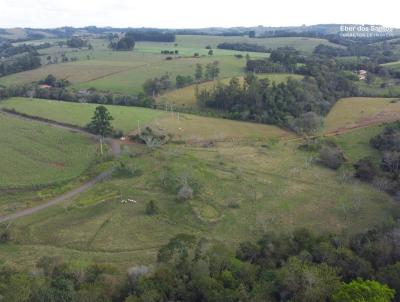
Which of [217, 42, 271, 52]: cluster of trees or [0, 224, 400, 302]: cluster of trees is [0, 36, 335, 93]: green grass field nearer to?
[217, 42, 271, 52]: cluster of trees

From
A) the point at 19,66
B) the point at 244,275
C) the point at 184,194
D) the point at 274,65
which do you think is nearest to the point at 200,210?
the point at 184,194

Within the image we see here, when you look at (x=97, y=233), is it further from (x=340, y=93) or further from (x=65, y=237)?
(x=340, y=93)

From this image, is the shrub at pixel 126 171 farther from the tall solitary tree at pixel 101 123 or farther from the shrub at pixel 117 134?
the shrub at pixel 117 134

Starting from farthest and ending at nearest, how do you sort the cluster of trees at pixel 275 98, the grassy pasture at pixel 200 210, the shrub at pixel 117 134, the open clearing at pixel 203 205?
the cluster of trees at pixel 275 98, the shrub at pixel 117 134, the open clearing at pixel 203 205, the grassy pasture at pixel 200 210

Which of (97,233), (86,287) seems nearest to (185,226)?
(97,233)

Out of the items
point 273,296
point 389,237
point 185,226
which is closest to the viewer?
point 273,296

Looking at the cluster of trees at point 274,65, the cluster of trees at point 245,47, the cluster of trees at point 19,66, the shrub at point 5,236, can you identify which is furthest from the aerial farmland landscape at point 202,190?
the cluster of trees at point 245,47

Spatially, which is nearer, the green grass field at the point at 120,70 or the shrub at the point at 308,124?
the shrub at the point at 308,124
